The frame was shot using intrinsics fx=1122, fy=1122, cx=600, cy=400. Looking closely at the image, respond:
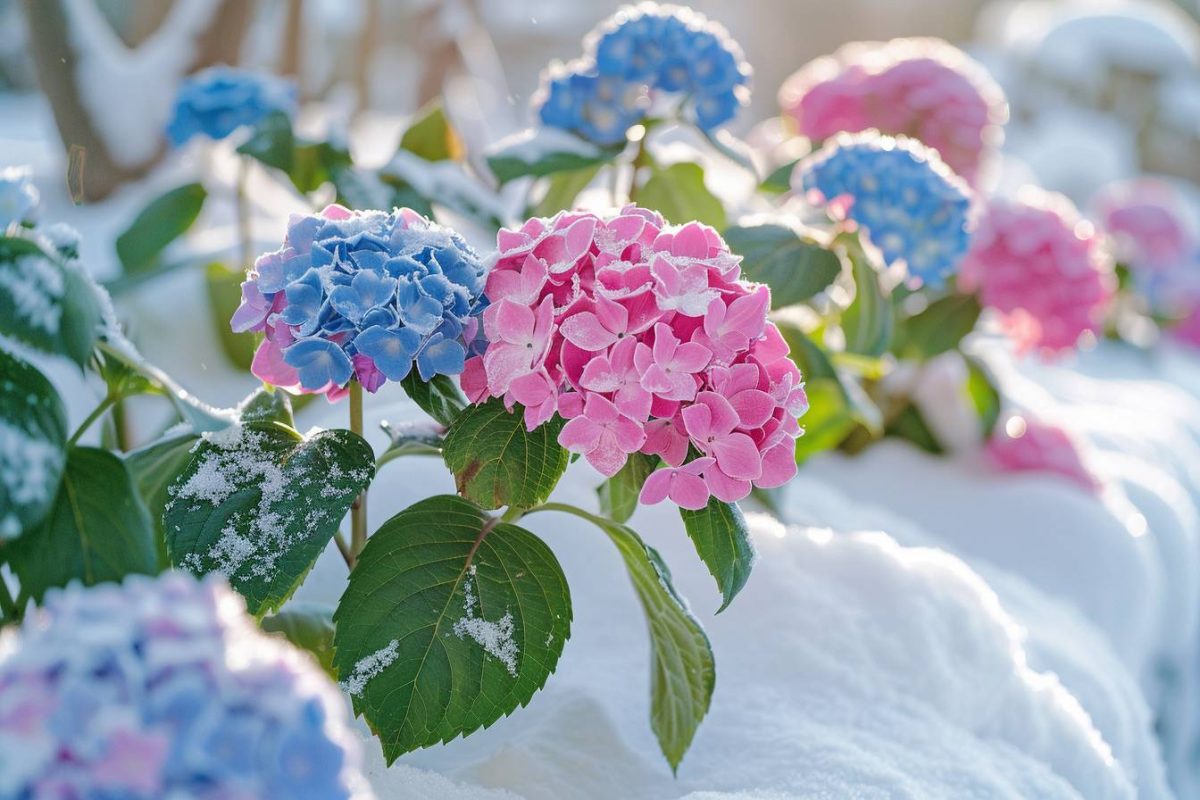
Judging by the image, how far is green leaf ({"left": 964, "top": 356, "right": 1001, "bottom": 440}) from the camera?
6.11 ft

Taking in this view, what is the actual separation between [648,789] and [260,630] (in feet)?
0.98

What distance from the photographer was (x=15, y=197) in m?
0.76

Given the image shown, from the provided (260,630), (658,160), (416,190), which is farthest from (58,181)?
(260,630)

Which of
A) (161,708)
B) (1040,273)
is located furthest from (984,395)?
(161,708)

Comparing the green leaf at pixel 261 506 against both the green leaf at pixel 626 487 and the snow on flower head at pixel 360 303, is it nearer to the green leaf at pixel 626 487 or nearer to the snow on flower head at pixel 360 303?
the snow on flower head at pixel 360 303

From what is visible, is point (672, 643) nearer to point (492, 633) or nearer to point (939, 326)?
point (492, 633)

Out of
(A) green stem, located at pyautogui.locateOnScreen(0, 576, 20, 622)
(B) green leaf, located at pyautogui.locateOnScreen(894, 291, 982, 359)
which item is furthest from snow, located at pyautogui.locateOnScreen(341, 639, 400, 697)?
(B) green leaf, located at pyautogui.locateOnScreen(894, 291, 982, 359)

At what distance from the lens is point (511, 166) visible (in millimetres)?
1233

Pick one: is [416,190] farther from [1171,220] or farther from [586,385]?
[1171,220]

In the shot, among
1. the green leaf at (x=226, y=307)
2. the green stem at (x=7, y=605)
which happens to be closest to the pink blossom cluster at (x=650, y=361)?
the green stem at (x=7, y=605)

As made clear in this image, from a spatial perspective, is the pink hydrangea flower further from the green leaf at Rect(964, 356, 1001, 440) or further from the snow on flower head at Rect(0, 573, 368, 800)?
the snow on flower head at Rect(0, 573, 368, 800)

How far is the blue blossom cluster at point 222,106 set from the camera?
1494mm

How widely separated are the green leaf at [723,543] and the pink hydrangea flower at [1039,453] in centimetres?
129

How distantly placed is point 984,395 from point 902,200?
79 cm
